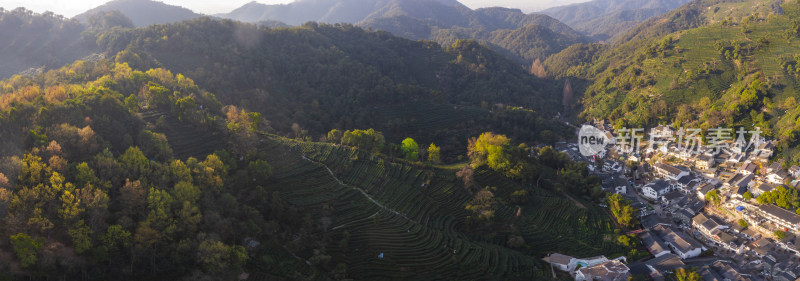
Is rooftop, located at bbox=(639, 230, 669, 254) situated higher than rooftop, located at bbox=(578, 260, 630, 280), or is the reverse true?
rooftop, located at bbox=(578, 260, 630, 280)

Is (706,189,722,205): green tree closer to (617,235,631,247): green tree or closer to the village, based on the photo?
the village

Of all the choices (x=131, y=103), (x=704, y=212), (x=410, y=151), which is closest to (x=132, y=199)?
(x=131, y=103)

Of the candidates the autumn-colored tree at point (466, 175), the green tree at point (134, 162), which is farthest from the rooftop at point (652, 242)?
the green tree at point (134, 162)

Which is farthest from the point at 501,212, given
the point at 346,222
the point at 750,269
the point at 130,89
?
the point at 130,89

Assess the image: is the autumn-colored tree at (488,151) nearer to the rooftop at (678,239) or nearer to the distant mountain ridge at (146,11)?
the rooftop at (678,239)

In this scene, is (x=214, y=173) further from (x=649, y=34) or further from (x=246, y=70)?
(x=649, y=34)

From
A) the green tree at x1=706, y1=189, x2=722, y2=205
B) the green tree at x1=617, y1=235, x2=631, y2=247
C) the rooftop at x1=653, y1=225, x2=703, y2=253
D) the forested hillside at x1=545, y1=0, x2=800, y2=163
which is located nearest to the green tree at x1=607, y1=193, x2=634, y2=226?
the green tree at x1=617, y1=235, x2=631, y2=247

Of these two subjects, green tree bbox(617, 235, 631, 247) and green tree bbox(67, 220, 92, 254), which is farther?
green tree bbox(617, 235, 631, 247)

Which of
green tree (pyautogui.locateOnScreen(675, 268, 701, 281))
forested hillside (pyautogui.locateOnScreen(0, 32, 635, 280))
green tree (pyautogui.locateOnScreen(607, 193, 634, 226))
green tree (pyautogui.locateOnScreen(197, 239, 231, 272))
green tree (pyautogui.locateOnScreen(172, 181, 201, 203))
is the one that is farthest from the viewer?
green tree (pyautogui.locateOnScreen(607, 193, 634, 226))
